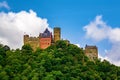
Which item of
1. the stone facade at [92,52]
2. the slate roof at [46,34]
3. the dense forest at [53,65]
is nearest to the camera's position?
the dense forest at [53,65]

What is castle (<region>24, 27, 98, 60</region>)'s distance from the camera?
313 ft

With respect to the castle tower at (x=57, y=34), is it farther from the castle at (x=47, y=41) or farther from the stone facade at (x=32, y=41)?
the stone facade at (x=32, y=41)

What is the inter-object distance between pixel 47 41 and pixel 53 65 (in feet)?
20.6

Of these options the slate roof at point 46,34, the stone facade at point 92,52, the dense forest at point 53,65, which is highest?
the slate roof at point 46,34

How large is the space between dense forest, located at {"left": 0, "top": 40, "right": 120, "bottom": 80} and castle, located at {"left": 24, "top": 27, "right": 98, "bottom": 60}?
935 mm

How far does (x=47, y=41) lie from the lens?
95812 millimetres

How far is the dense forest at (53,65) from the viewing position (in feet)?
279

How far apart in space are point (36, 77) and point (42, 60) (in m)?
8.09

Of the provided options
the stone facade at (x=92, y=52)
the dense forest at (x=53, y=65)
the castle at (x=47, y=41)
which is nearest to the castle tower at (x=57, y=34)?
the castle at (x=47, y=41)

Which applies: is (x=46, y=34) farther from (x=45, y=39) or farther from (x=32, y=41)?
(x=32, y=41)

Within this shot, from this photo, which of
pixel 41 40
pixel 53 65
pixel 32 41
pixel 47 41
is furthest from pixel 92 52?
pixel 32 41

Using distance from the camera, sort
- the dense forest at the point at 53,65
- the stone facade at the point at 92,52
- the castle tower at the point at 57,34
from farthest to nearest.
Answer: the castle tower at the point at 57,34 → the stone facade at the point at 92,52 → the dense forest at the point at 53,65

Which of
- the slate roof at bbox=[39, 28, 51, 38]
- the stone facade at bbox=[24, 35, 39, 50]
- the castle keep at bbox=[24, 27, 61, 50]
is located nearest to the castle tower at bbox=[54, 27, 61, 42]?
the castle keep at bbox=[24, 27, 61, 50]

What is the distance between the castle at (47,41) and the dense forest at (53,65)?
935 mm
